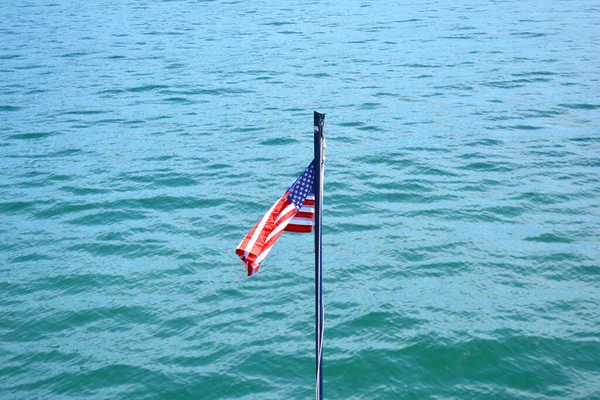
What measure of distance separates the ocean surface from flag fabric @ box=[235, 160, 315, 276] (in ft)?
17.4

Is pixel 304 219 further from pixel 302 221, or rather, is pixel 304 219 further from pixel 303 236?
pixel 303 236

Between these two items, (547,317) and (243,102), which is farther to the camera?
(243,102)

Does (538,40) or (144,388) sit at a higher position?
(538,40)

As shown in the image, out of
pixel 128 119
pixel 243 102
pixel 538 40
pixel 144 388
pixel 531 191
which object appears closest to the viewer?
pixel 144 388

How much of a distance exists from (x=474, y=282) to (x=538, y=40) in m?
28.7

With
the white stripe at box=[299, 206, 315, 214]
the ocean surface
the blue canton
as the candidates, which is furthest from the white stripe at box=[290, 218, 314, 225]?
the ocean surface

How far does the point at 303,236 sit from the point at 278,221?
11634 mm

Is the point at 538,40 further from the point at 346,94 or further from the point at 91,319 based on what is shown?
the point at 91,319

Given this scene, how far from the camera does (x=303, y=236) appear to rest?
2316cm

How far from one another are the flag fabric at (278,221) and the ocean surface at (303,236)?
529 centimetres

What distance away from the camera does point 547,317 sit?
59.4ft

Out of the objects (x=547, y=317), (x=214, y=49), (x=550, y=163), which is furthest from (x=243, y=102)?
(x=547, y=317)

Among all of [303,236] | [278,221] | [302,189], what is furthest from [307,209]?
[303,236]

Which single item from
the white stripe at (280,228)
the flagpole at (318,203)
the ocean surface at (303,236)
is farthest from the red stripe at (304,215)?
the ocean surface at (303,236)
